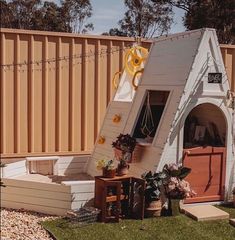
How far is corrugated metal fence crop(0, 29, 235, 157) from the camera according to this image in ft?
23.6

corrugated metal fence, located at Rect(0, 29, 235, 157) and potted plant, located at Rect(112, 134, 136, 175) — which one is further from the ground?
corrugated metal fence, located at Rect(0, 29, 235, 157)

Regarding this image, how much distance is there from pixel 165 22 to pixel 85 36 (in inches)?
697

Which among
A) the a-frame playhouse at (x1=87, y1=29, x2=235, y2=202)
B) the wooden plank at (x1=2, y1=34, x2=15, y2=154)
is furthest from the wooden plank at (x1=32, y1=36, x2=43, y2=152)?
the a-frame playhouse at (x1=87, y1=29, x2=235, y2=202)

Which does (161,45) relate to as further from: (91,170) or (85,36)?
(91,170)

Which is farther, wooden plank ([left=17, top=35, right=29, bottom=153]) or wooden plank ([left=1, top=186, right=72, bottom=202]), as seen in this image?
wooden plank ([left=17, top=35, right=29, bottom=153])

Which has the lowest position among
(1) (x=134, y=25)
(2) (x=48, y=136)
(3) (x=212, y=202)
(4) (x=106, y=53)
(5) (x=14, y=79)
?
(3) (x=212, y=202)

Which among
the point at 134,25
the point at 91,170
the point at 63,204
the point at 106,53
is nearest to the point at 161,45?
the point at 106,53

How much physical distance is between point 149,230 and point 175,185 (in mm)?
702

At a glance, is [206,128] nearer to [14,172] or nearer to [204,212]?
[204,212]

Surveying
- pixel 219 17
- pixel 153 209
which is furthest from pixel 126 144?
pixel 219 17

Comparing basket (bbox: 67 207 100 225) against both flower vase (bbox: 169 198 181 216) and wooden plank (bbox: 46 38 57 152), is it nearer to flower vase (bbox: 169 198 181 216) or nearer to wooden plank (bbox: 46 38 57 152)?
flower vase (bbox: 169 198 181 216)

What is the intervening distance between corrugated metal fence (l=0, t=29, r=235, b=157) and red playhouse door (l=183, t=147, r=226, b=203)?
248 cm

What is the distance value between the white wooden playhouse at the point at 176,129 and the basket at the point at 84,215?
22 cm

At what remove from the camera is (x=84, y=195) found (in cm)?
550
